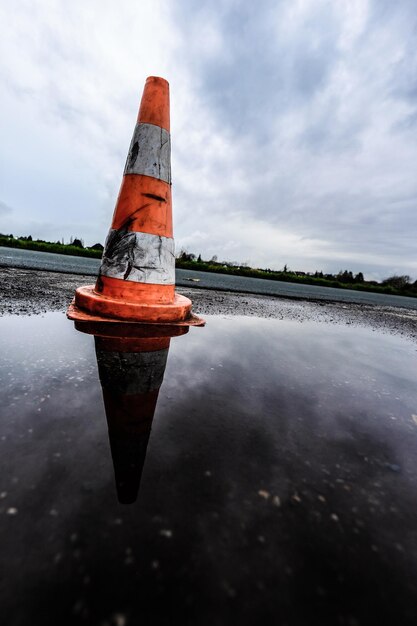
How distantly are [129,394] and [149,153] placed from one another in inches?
103

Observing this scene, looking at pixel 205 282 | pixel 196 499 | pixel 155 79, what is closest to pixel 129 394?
pixel 196 499

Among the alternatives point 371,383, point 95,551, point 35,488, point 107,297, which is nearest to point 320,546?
point 95,551

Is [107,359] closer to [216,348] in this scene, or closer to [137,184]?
[216,348]

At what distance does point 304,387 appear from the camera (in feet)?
7.34

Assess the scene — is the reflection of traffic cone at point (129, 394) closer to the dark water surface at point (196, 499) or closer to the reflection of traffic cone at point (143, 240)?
the dark water surface at point (196, 499)

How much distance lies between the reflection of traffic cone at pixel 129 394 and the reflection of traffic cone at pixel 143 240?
460 mm

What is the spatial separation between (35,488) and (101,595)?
1.41 ft

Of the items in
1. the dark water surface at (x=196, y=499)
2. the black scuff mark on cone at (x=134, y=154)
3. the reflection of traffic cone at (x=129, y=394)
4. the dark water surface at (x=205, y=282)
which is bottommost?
the dark water surface at (x=205, y=282)

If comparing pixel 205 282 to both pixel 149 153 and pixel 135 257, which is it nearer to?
pixel 149 153

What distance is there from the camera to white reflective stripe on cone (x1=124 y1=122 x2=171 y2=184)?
3.18 meters

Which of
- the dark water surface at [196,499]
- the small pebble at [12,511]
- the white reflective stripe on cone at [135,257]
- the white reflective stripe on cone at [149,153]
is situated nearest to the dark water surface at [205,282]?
the white reflective stripe on cone at [149,153]

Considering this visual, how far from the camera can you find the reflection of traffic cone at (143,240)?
2998 millimetres

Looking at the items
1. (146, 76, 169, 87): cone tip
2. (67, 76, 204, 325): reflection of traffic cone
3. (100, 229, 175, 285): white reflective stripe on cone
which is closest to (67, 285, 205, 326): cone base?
(67, 76, 204, 325): reflection of traffic cone

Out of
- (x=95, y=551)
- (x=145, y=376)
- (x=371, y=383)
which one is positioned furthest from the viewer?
(x=371, y=383)
